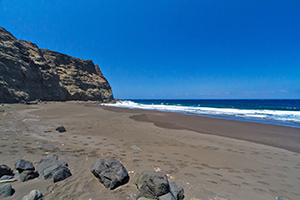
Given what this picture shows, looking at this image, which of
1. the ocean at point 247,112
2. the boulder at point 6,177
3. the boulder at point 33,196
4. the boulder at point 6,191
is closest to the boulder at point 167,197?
the boulder at point 33,196

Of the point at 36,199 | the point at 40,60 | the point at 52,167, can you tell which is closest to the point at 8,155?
the point at 52,167

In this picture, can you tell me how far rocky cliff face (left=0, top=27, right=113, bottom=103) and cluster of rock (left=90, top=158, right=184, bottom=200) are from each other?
29.4 m

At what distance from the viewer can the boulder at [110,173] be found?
2.39 m

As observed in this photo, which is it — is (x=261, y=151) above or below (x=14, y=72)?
below

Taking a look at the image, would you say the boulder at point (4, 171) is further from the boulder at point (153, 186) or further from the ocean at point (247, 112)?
the ocean at point (247, 112)

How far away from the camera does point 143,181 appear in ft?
7.45

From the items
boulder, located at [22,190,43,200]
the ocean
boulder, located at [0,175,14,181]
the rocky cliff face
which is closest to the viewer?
boulder, located at [22,190,43,200]

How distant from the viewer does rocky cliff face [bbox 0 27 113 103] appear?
23.1 m

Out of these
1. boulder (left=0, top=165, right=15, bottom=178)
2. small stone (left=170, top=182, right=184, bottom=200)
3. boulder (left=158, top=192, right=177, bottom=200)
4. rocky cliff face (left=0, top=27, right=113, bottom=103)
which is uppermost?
rocky cliff face (left=0, top=27, right=113, bottom=103)

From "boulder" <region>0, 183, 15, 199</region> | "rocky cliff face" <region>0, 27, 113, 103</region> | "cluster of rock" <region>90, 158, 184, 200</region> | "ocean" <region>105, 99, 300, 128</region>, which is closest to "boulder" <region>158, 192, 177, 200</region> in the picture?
"cluster of rock" <region>90, 158, 184, 200</region>

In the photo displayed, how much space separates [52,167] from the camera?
8.57ft

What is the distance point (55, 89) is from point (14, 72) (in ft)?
40.4

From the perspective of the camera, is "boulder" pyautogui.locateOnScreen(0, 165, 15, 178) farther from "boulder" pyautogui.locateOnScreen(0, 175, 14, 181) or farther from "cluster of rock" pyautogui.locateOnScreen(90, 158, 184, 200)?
"cluster of rock" pyautogui.locateOnScreen(90, 158, 184, 200)

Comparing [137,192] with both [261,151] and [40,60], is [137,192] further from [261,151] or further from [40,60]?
[40,60]
